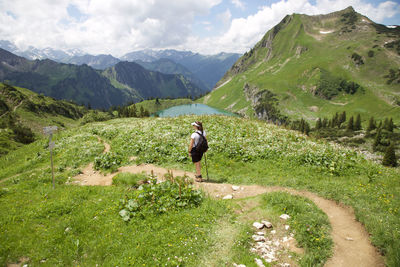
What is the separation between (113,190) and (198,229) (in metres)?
6.27

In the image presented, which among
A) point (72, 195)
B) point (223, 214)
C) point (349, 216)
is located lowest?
point (349, 216)

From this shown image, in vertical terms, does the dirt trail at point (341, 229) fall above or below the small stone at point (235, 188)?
below

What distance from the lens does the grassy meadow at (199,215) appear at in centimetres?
686

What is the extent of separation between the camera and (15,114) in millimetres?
151125

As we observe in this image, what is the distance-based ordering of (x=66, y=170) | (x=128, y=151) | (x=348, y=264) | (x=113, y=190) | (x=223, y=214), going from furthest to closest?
(x=128, y=151) < (x=66, y=170) < (x=113, y=190) < (x=223, y=214) < (x=348, y=264)

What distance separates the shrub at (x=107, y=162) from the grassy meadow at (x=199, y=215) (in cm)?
92

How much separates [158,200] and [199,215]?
88.7 inches

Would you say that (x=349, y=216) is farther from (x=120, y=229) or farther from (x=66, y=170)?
(x=66, y=170)

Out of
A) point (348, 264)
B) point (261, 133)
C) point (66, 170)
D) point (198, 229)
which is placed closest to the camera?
point (348, 264)

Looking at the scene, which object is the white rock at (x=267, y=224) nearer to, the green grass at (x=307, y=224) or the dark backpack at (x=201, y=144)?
the green grass at (x=307, y=224)

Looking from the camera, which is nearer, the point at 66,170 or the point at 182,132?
the point at 66,170

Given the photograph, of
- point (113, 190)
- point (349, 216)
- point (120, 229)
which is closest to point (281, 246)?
point (349, 216)

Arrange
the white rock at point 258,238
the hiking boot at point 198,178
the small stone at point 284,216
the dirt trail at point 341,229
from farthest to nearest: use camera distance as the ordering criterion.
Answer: the hiking boot at point 198,178 → the small stone at point 284,216 → the white rock at point 258,238 → the dirt trail at point 341,229

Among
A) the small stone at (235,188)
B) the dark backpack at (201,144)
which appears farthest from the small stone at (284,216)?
the dark backpack at (201,144)
